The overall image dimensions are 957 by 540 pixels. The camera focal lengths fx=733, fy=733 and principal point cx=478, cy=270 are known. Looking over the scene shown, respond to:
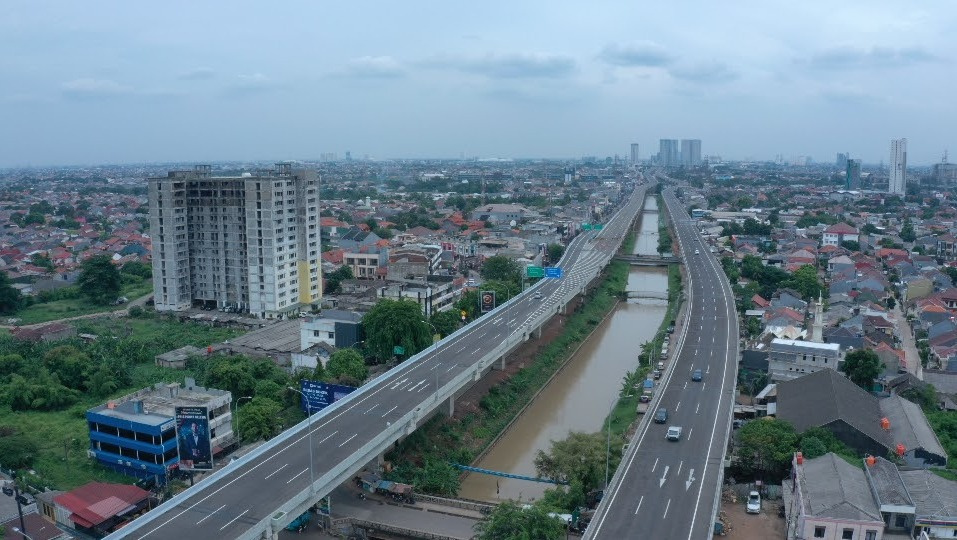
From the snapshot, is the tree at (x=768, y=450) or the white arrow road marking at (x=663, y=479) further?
the tree at (x=768, y=450)

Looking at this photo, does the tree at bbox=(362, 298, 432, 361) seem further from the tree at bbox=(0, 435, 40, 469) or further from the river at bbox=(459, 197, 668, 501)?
the tree at bbox=(0, 435, 40, 469)

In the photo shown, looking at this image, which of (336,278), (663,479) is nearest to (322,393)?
(663,479)

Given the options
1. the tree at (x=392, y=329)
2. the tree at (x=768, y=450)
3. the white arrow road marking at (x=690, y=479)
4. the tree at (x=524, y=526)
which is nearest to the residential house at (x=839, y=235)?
the tree at (x=392, y=329)

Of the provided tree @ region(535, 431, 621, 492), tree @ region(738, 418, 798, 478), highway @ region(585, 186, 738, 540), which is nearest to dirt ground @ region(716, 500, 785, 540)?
highway @ region(585, 186, 738, 540)

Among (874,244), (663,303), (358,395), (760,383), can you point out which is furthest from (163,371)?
(874,244)

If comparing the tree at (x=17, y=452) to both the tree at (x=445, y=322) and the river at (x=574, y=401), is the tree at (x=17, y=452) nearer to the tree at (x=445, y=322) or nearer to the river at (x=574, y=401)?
the river at (x=574, y=401)

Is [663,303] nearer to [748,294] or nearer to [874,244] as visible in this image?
[748,294]

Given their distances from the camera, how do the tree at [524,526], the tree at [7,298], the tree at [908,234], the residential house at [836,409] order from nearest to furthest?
the tree at [524,526] < the residential house at [836,409] < the tree at [7,298] < the tree at [908,234]

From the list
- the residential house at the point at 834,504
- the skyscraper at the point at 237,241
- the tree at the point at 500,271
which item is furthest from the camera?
the tree at the point at 500,271
